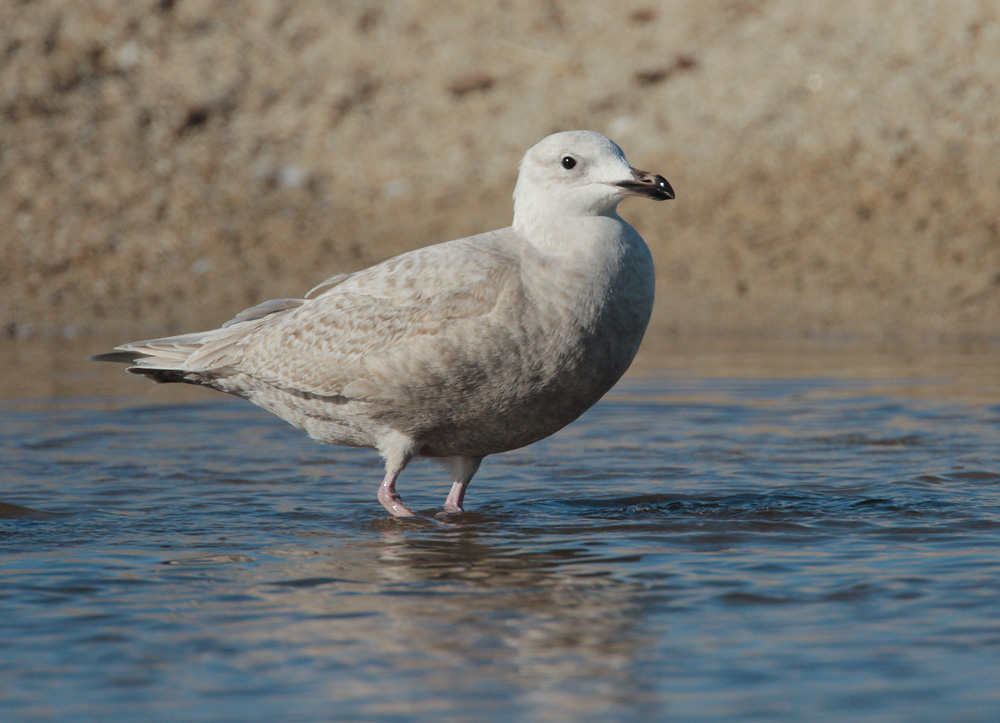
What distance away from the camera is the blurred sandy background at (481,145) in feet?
53.0

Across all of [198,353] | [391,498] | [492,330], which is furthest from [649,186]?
[198,353]

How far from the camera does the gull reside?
6.79m

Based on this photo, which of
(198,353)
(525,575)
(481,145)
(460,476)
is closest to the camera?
(525,575)

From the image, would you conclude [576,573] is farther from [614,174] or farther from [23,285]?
[23,285]

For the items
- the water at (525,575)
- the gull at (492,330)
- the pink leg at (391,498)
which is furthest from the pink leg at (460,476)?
the pink leg at (391,498)

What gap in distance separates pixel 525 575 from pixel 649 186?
2.02 metres

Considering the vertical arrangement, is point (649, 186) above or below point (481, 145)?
below

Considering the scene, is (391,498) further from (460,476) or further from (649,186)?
(649,186)

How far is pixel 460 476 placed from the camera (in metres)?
7.69

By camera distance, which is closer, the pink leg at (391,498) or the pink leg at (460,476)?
the pink leg at (391,498)

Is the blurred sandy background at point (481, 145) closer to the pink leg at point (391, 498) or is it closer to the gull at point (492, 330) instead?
the gull at point (492, 330)

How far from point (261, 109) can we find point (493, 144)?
11.0ft

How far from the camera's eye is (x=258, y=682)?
458cm

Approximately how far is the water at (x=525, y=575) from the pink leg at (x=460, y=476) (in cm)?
15
